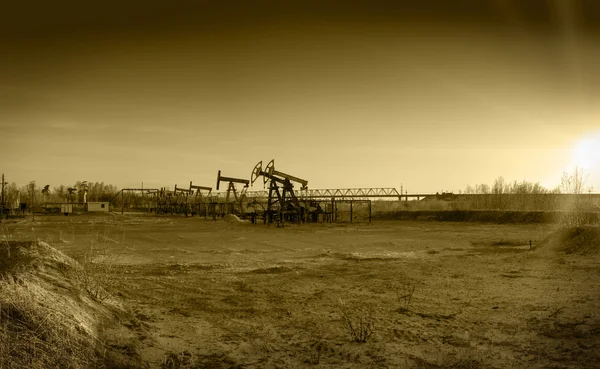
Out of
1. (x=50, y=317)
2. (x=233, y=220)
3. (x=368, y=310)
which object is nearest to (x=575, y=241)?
(x=368, y=310)

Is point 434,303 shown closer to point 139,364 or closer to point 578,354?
point 578,354

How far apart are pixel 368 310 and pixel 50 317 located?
454 cm

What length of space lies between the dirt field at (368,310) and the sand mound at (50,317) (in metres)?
0.58

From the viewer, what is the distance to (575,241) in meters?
14.3

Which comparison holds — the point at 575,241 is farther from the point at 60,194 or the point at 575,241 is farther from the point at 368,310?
the point at 60,194

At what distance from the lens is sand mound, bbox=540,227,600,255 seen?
44.1ft

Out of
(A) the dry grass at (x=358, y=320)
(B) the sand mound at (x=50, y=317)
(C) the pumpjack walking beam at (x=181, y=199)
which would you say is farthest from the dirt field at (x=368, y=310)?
(C) the pumpjack walking beam at (x=181, y=199)

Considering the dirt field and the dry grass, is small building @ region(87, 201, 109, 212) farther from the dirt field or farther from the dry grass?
the dry grass

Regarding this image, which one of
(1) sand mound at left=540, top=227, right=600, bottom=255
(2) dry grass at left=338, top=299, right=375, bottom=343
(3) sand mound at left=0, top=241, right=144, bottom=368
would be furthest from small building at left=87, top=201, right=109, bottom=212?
(2) dry grass at left=338, top=299, right=375, bottom=343

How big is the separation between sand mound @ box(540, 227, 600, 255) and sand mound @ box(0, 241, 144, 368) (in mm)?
12674

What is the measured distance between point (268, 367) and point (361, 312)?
240 cm

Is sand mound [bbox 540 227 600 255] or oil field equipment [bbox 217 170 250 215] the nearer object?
sand mound [bbox 540 227 600 255]

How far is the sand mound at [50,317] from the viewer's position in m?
4.57

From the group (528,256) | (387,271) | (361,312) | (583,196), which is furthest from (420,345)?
(583,196)
